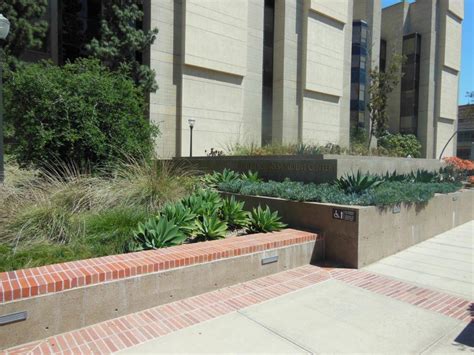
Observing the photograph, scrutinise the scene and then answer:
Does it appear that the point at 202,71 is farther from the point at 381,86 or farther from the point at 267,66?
the point at 381,86

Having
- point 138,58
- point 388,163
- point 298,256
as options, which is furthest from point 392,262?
point 138,58

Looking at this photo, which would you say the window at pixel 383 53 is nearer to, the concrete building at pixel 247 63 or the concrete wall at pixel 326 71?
the concrete building at pixel 247 63

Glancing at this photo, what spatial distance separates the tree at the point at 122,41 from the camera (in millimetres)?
18062

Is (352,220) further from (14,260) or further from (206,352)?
(14,260)

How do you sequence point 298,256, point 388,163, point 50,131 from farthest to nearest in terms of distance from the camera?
point 388,163, point 50,131, point 298,256

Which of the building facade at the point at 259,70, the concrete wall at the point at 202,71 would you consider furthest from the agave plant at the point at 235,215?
the concrete wall at the point at 202,71

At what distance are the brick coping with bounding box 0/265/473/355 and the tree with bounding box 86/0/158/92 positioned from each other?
1586cm

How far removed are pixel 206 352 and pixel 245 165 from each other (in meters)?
8.05

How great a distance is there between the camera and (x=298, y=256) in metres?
5.83

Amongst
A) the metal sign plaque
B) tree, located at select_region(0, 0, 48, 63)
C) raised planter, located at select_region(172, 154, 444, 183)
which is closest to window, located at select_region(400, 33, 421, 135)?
raised planter, located at select_region(172, 154, 444, 183)

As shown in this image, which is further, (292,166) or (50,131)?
(292,166)

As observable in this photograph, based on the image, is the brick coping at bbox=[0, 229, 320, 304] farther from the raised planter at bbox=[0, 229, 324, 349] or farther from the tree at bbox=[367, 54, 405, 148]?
the tree at bbox=[367, 54, 405, 148]

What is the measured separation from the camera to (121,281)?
3910mm

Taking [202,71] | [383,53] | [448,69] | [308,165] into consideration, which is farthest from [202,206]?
[448,69]
